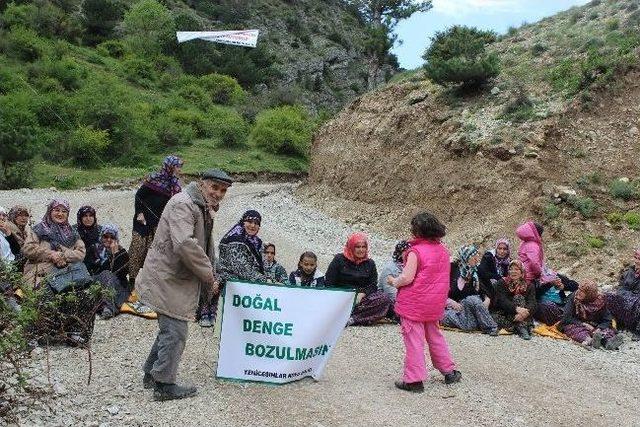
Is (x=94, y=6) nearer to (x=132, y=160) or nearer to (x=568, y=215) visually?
(x=132, y=160)

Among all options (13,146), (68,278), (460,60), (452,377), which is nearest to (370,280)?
(452,377)

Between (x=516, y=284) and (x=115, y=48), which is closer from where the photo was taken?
(x=516, y=284)

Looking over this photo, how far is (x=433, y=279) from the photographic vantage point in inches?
233

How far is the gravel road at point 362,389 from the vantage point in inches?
207

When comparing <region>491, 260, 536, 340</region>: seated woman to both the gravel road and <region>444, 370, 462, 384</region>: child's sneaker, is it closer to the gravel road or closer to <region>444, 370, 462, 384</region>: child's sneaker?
the gravel road

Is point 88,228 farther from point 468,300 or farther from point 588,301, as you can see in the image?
point 588,301

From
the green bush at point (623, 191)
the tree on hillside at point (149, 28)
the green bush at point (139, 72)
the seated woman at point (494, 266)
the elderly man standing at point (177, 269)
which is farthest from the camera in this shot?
the tree on hillside at point (149, 28)

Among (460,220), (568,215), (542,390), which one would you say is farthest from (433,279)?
(460,220)

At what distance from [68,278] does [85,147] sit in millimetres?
25146

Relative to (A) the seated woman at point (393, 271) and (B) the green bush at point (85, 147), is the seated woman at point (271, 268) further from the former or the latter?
(B) the green bush at point (85, 147)

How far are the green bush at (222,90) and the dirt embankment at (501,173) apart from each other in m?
29.9

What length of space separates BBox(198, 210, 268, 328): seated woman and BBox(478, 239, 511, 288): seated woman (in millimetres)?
3282

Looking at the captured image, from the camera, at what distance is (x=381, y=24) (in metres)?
Result: 42.6

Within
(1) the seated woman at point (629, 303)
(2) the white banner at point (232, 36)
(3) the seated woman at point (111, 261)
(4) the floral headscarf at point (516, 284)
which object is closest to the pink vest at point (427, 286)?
(4) the floral headscarf at point (516, 284)
